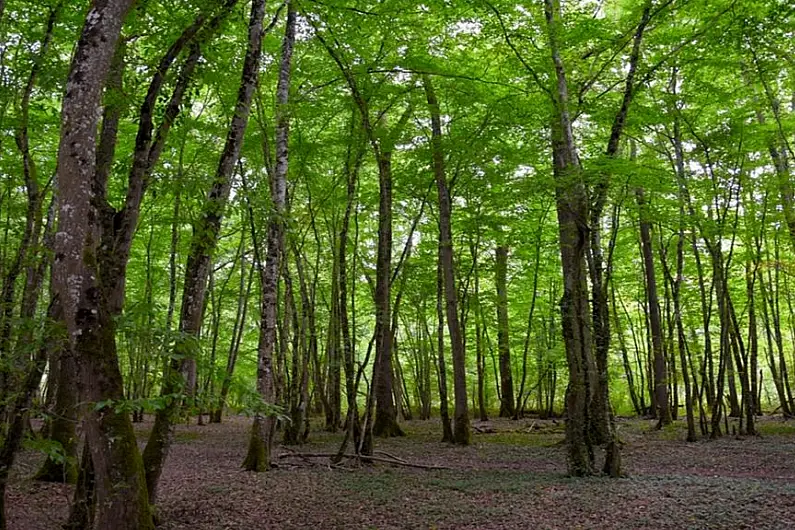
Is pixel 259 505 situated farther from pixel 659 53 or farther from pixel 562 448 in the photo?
pixel 659 53

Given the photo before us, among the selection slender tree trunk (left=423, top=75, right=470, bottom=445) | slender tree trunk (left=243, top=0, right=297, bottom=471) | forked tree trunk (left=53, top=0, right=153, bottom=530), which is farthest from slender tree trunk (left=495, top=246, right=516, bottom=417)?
forked tree trunk (left=53, top=0, right=153, bottom=530)

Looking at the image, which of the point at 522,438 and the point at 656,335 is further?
the point at 656,335

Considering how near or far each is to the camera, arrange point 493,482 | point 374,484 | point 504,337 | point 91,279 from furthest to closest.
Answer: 1. point 504,337
2. point 374,484
3. point 493,482
4. point 91,279

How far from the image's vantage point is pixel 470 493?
769 centimetres

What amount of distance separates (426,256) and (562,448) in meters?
7.61

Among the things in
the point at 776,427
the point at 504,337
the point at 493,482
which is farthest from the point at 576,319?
the point at 504,337

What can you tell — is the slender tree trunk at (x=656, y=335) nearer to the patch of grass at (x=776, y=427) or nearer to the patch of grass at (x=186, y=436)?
the patch of grass at (x=776, y=427)

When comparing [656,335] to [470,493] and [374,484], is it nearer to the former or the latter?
[470,493]

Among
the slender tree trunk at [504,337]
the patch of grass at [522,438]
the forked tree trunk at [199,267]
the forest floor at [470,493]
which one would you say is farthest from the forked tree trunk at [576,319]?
the slender tree trunk at [504,337]

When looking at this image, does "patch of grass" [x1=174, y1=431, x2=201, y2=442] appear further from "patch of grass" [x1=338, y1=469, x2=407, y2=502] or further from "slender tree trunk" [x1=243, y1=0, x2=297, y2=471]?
"patch of grass" [x1=338, y1=469, x2=407, y2=502]

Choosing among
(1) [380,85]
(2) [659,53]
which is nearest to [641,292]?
(2) [659,53]

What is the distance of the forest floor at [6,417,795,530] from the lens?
247 inches

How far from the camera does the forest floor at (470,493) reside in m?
6.27

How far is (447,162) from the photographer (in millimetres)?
13297
